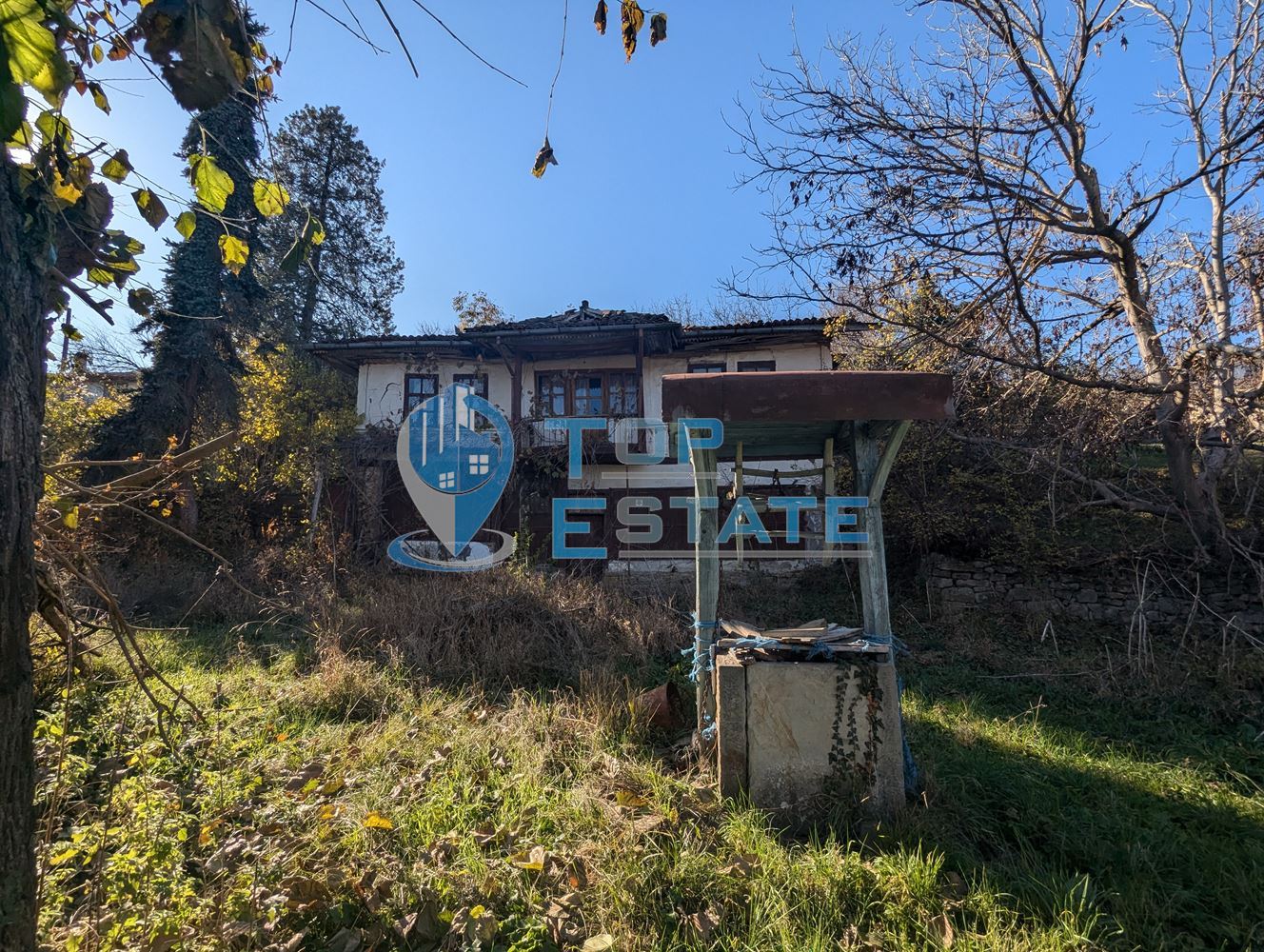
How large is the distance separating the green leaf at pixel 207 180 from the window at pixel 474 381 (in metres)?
11.6

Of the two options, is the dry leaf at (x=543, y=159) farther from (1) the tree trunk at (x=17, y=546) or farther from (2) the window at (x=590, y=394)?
(2) the window at (x=590, y=394)

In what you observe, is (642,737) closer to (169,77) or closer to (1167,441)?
(169,77)

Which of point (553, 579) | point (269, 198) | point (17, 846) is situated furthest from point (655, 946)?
point (553, 579)

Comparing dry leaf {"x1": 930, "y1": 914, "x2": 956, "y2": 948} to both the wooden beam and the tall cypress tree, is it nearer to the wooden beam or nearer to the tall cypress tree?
the wooden beam

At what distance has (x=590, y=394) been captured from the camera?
1286 centimetres

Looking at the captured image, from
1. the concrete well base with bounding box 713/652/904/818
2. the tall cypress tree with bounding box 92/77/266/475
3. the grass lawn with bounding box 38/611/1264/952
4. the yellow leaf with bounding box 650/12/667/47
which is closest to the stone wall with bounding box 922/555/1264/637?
the grass lawn with bounding box 38/611/1264/952

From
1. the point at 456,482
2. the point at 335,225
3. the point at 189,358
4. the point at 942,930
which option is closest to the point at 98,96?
the point at 942,930

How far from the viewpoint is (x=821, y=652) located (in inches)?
126

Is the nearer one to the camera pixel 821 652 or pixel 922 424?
pixel 821 652

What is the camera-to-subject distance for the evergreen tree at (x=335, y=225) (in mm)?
17750

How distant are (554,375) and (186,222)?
11.1 m

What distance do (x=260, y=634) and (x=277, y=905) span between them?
5.12 metres

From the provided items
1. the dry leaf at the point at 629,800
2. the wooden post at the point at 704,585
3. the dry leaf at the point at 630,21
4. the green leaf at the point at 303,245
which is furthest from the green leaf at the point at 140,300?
the dry leaf at the point at 629,800

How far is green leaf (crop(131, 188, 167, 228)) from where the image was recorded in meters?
1.91
